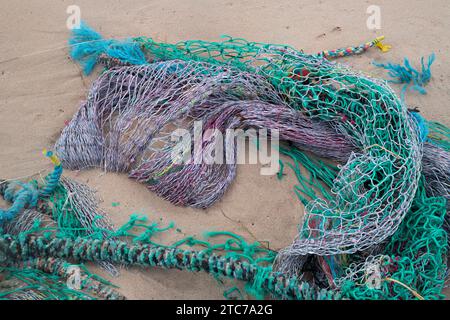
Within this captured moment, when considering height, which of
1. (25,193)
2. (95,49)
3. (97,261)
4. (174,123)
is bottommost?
(97,261)

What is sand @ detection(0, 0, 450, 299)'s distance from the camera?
259cm

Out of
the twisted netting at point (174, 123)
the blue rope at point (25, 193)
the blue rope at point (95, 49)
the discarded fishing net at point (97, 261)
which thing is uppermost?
the blue rope at point (95, 49)

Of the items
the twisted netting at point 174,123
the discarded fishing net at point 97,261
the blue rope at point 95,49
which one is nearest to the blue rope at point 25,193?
the discarded fishing net at point 97,261

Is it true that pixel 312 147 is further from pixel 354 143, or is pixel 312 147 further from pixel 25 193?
pixel 25 193

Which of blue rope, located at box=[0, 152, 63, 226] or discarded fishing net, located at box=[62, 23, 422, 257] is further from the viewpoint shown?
blue rope, located at box=[0, 152, 63, 226]

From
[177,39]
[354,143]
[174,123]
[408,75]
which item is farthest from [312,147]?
[177,39]

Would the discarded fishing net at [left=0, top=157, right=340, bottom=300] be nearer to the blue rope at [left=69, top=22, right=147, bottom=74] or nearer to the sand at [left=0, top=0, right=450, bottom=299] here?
the sand at [left=0, top=0, right=450, bottom=299]

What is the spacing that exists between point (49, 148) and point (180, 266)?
121 cm

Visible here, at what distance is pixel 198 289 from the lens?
2.37m

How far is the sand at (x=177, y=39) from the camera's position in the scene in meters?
2.59

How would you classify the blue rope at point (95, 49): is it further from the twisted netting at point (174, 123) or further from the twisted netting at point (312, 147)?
the twisted netting at point (174, 123)

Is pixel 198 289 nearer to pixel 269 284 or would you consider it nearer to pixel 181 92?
pixel 269 284

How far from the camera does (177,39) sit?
3.45m

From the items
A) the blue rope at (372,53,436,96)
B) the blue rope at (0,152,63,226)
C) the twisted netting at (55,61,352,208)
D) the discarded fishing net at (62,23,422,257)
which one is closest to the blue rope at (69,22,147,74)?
the twisted netting at (55,61,352,208)
